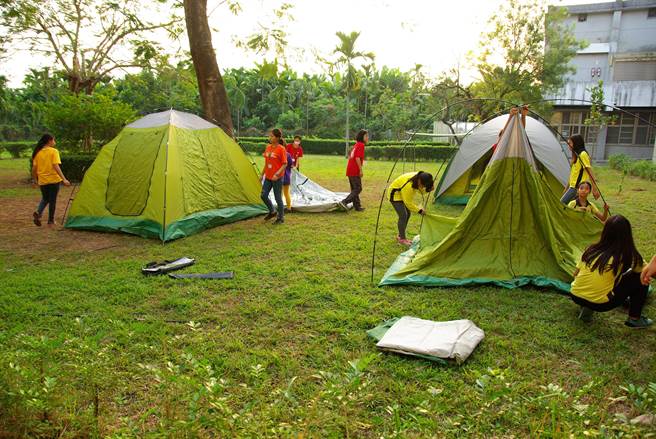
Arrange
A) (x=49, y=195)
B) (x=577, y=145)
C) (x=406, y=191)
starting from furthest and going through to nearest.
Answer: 1. (x=49, y=195)
2. (x=577, y=145)
3. (x=406, y=191)

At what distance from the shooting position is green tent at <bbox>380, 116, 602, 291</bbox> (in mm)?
4992

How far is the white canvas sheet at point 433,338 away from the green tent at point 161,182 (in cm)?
408

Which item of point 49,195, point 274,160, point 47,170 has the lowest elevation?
point 49,195

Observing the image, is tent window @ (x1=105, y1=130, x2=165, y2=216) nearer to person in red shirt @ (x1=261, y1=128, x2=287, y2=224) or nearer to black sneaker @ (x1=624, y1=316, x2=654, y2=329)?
person in red shirt @ (x1=261, y1=128, x2=287, y2=224)

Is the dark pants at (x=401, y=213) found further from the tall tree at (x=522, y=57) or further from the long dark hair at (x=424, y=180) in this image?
the tall tree at (x=522, y=57)

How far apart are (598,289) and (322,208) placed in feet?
18.6

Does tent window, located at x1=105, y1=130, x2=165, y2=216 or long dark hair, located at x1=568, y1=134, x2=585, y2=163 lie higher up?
long dark hair, located at x1=568, y1=134, x2=585, y2=163

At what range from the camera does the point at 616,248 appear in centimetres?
388

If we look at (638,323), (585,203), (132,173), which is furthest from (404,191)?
(132,173)

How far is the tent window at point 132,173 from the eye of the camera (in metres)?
7.07

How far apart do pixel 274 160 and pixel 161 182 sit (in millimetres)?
1822

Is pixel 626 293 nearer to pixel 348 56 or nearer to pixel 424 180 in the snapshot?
pixel 424 180

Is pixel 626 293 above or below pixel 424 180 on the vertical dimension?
below

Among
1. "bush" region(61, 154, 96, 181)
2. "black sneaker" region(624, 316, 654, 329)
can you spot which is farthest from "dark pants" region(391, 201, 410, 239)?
"bush" region(61, 154, 96, 181)
